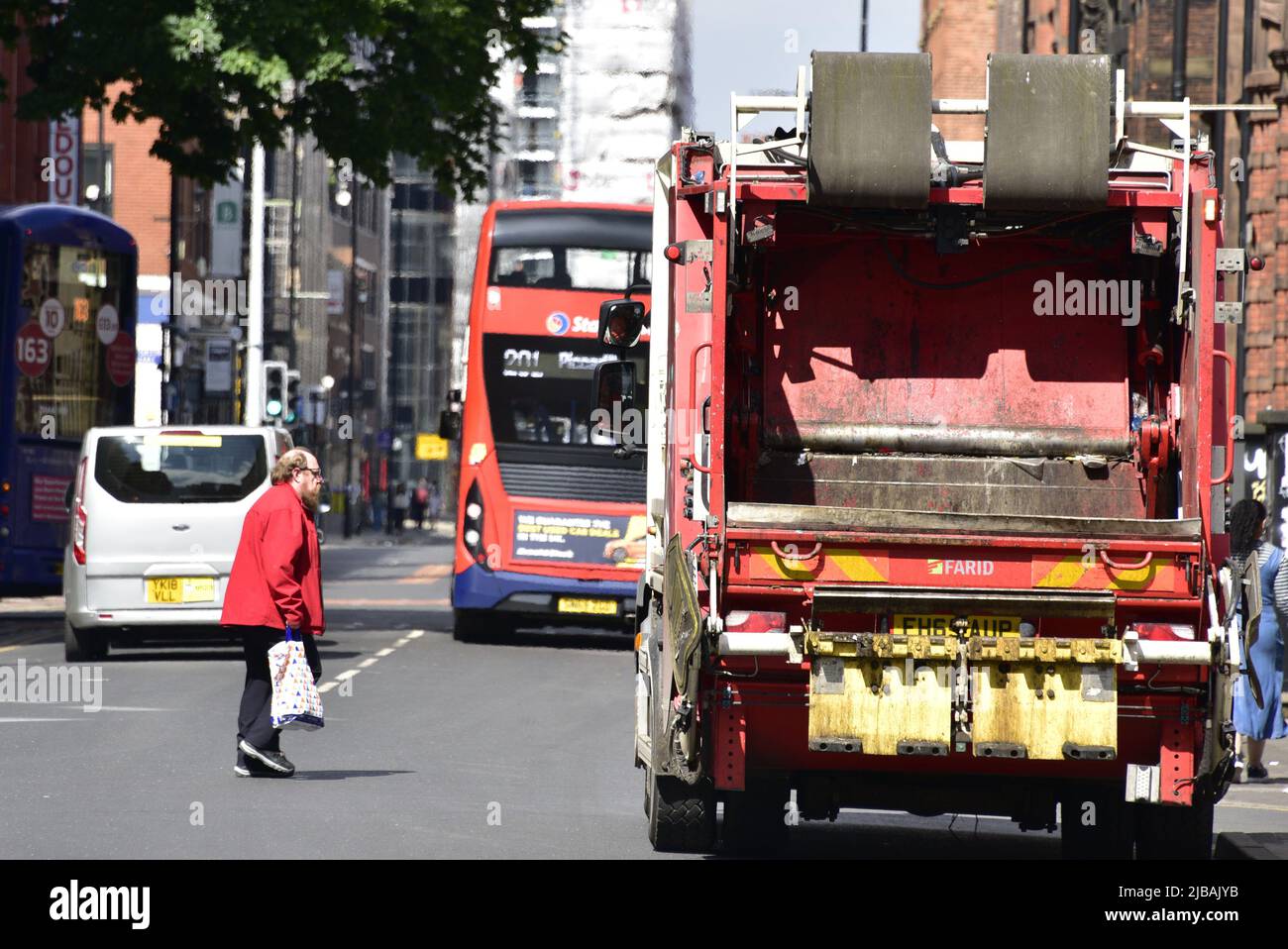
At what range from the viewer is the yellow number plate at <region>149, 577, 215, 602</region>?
22.4 meters

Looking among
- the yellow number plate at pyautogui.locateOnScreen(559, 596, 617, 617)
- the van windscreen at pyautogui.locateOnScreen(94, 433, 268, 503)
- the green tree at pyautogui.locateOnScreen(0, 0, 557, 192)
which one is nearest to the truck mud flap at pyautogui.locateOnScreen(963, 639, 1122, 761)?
the van windscreen at pyautogui.locateOnScreen(94, 433, 268, 503)

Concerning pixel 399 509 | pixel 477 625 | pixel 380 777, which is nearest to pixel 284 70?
pixel 477 625

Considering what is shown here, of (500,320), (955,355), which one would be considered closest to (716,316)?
(955,355)

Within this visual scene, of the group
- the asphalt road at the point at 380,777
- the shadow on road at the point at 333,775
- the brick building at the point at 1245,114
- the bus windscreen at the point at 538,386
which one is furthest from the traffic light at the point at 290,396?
the shadow on road at the point at 333,775

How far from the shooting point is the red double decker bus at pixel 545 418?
2631 cm

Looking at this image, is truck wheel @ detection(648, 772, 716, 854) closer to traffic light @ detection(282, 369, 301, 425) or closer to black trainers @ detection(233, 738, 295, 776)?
black trainers @ detection(233, 738, 295, 776)

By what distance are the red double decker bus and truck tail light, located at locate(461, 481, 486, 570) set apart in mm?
14

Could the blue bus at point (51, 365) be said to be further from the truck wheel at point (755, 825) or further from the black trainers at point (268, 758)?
the truck wheel at point (755, 825)

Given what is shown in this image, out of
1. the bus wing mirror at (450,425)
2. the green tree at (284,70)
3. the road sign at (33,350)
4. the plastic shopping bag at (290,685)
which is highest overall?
the green tree at (284,70)

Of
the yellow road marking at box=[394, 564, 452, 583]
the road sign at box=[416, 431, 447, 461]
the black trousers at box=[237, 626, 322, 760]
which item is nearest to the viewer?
the black trousers at box=[237, 626, 322, 760]

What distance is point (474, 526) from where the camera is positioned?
26.4 meters

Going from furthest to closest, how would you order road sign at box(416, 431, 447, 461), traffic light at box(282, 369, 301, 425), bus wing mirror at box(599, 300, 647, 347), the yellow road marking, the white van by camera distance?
road sign at box(416, 431, 447, 461) → the yellow road marking → traffic light at box(282, 369, 301, 425) → the white van → bus wing mirror at box(599, 300, 647, 347)

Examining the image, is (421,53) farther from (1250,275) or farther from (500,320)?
(1250,275)

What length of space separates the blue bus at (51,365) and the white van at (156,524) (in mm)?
4335
